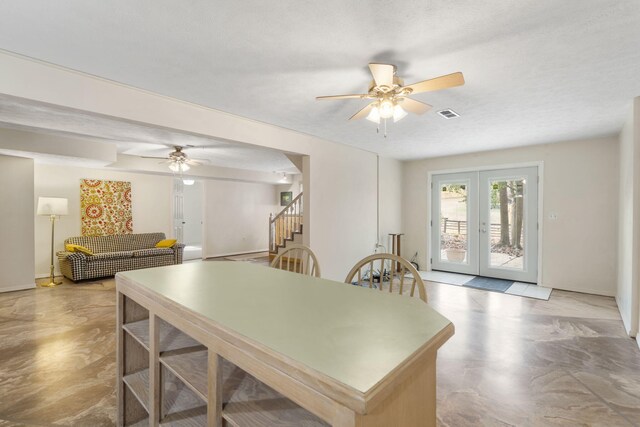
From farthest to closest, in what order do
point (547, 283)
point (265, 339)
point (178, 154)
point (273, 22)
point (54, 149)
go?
point (178, 154) < point (547, 283) < point (54, 149) < point (273, 22) < point (265, 339)

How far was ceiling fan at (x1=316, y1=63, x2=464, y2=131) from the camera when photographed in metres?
2.08

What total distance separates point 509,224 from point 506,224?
0.05m

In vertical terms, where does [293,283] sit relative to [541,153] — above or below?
below

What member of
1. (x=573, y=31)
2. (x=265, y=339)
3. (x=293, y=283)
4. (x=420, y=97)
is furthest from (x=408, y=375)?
(x=420, y=97)

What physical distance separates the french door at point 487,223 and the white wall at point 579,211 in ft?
0.71

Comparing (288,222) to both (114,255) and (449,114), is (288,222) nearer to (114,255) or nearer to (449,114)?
(114,255)

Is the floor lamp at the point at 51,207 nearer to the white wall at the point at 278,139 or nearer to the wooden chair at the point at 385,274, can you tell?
the white wall at the point at 278,139

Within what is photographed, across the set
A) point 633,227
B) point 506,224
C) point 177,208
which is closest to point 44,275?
point 177,208

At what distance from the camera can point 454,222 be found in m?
6.14

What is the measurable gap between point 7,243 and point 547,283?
28.7 ft

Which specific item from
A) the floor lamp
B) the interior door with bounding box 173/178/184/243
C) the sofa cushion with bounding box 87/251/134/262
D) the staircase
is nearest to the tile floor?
the sofa cushion with bounding box 87/251/134/262

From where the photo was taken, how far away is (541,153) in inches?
199

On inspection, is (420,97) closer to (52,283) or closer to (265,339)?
(265,339)

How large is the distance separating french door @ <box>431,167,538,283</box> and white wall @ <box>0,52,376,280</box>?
1.61 meters
